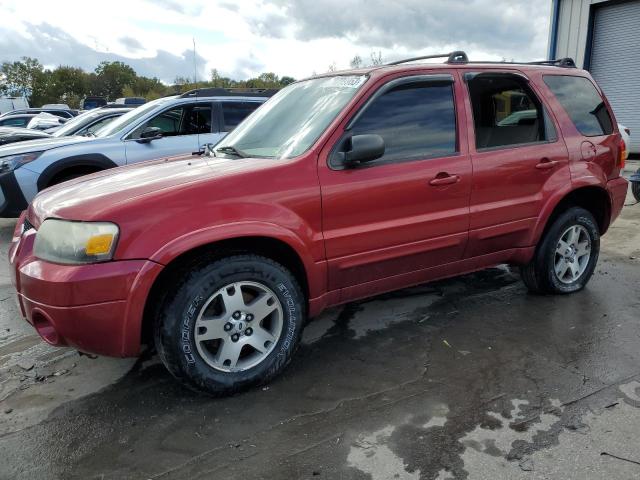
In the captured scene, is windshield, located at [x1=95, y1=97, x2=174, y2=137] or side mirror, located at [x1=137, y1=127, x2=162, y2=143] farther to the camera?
windshield, located at [x1=95, y1=97, x2=174, y2=137]

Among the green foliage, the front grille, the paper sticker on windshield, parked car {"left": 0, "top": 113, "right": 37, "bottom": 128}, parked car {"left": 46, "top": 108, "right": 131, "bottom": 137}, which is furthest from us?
the green foliage

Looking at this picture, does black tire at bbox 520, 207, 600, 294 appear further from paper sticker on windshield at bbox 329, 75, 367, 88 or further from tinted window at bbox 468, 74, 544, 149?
paper sticker on windshield at bbox 329, 75, 367, 88

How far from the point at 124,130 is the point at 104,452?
517 cm

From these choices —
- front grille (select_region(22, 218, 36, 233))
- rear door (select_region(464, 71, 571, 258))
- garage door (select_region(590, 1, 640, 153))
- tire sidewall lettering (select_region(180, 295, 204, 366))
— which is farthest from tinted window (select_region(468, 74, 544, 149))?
garage door (select_region(590, 1, 640, 153))

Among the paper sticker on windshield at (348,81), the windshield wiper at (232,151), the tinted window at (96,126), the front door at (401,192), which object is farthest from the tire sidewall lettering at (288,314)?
the tinted window at (96,126)

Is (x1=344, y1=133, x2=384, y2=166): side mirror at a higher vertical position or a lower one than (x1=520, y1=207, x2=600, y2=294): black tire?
higher

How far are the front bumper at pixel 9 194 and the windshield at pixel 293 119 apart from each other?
3678mm

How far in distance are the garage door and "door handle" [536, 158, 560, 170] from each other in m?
11.6

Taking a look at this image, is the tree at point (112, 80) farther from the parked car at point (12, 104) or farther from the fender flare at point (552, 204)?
the fender flare at point (552, 204)

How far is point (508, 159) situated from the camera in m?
3.68

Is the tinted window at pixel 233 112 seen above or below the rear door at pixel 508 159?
above

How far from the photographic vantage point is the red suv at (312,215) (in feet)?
8.50

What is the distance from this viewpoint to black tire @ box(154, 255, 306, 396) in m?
2.68

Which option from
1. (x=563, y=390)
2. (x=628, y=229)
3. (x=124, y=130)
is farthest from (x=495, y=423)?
(x=124, y=130)
